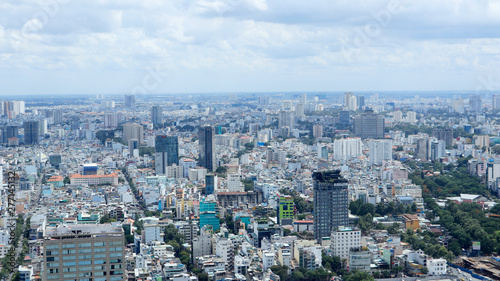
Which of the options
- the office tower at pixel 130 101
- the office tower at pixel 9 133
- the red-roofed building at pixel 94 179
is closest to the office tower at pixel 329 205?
the red-roofed building at pixel 94 179

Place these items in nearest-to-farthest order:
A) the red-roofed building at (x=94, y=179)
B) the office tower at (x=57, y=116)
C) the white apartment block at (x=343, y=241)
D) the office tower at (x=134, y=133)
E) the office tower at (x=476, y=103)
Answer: the white apartment block at (x=343, y=241) < the red-roofed building at (x=94, y=179) < the office tower at (x=134, y=133) < the office tower at (x=57, y=116) < the office tower at (x=476, y=103)

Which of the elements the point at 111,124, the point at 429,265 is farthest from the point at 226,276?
the point at 111,124

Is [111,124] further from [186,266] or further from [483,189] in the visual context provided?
[186,266]

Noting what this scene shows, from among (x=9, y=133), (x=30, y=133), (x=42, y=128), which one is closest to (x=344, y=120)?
(x=42, y=128)

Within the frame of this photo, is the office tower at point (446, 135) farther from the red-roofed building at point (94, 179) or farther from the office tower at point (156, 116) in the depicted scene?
the office tower at point (156, 116)

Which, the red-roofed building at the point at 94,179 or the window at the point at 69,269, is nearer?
the window at the point at 69,269

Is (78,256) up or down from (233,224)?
up

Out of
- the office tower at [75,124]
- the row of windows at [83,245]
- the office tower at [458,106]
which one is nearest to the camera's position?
the row of windows at [83,245]
